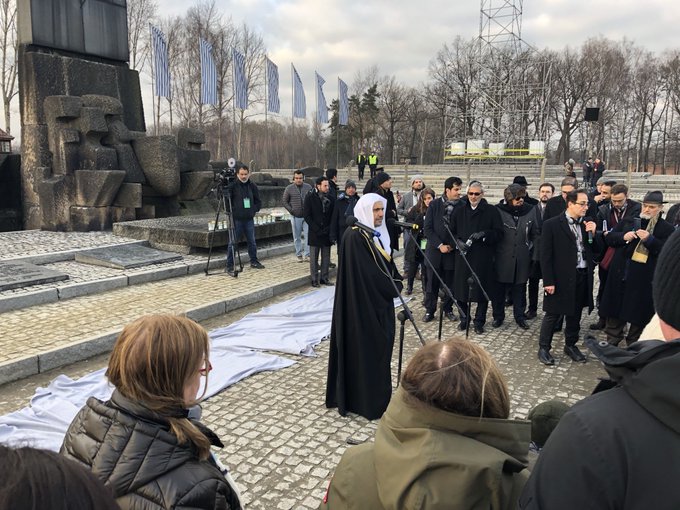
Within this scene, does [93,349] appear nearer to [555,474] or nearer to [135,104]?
[555,474]

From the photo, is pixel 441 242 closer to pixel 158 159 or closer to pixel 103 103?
pixel 158 159

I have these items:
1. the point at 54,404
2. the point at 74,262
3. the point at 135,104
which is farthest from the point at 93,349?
the point at 135,104

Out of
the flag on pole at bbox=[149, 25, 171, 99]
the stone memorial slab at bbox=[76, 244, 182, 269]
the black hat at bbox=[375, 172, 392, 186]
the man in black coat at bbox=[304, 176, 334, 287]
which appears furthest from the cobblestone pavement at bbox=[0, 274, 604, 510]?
the flag on pole at bbox=[149, 25, 171, 99]

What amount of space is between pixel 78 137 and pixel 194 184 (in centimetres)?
281

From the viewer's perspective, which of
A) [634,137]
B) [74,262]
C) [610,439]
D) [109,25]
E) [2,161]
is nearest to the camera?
[610,439]

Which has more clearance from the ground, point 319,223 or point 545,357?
point 319,223

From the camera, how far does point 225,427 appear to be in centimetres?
407

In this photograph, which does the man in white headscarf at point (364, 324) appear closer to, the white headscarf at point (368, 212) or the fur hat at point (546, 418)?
the white headscarf at point (368, 212)

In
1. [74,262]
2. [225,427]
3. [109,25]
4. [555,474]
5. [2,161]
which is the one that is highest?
[109,25]

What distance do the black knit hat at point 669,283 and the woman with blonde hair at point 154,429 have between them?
1281mm

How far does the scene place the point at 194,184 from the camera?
42.3ft

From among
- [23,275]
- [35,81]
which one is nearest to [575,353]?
[23,275]

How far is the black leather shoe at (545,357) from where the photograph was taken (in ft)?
17.9

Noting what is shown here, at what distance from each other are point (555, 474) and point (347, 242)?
322 cm
